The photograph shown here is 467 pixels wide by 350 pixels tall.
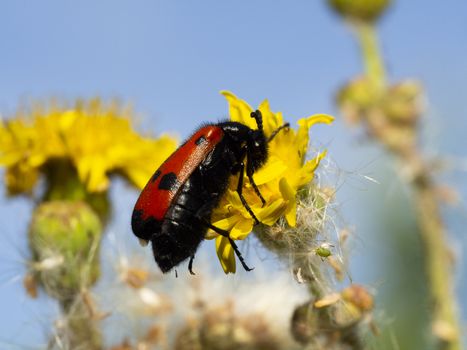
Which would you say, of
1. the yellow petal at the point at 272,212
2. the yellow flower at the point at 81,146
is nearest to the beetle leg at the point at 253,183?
the yellow petal at the point at 272,212

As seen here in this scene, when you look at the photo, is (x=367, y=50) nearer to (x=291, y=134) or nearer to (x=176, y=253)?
(x=291, y=134)

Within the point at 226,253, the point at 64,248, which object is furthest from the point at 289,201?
the point at 64,248

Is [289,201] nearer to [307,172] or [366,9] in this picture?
[307,172]

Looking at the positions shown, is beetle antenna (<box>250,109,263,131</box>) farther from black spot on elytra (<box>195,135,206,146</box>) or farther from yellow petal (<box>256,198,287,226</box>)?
yellow petal (<box>256,198,287,226</box>)

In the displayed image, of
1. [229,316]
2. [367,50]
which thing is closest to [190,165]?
[229,316]

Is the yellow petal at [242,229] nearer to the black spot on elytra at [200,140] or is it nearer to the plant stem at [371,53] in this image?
the black spot on elytra at [200,140]

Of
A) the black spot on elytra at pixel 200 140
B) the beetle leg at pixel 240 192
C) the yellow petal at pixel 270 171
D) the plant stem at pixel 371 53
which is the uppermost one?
the plant stem at pixel 371 53

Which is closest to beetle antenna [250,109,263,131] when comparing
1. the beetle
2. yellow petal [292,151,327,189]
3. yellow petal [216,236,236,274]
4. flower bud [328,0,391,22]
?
the beetle
